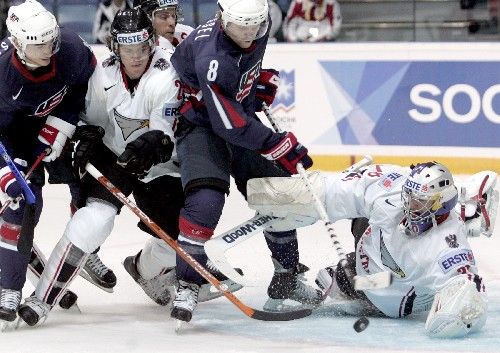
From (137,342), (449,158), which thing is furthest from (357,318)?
(449,158)

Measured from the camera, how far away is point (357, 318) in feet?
14.6

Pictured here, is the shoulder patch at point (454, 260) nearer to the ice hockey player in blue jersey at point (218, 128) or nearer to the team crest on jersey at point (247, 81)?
the ice hockey player in blue jersey at point (218, 128)

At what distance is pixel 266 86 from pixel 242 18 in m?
0.52

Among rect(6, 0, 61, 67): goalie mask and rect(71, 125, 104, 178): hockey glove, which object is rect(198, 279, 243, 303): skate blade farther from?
rect(6, 0, 61, 67): goalie mask

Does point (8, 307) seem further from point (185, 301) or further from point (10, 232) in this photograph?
point (185, 301)

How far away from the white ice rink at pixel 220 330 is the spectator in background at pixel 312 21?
2.29m

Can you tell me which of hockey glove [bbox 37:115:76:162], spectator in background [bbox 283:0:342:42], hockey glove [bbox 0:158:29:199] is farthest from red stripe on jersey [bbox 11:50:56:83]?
spectator in background [bbox 283:0:342:42]

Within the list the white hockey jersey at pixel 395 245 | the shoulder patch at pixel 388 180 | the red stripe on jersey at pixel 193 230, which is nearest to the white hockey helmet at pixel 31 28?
the red stripe on jersey at pixel 193 230

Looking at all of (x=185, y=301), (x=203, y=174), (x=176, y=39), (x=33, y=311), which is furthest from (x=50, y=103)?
(x=176, y=39)

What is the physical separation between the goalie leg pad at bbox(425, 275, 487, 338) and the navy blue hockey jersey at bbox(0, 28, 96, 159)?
135 cm

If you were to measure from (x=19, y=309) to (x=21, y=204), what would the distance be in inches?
13.6

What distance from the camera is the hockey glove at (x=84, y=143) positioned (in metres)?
4.36

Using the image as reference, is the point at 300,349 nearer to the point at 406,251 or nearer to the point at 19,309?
the point at 406,251

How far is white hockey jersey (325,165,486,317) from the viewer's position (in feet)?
13.6
